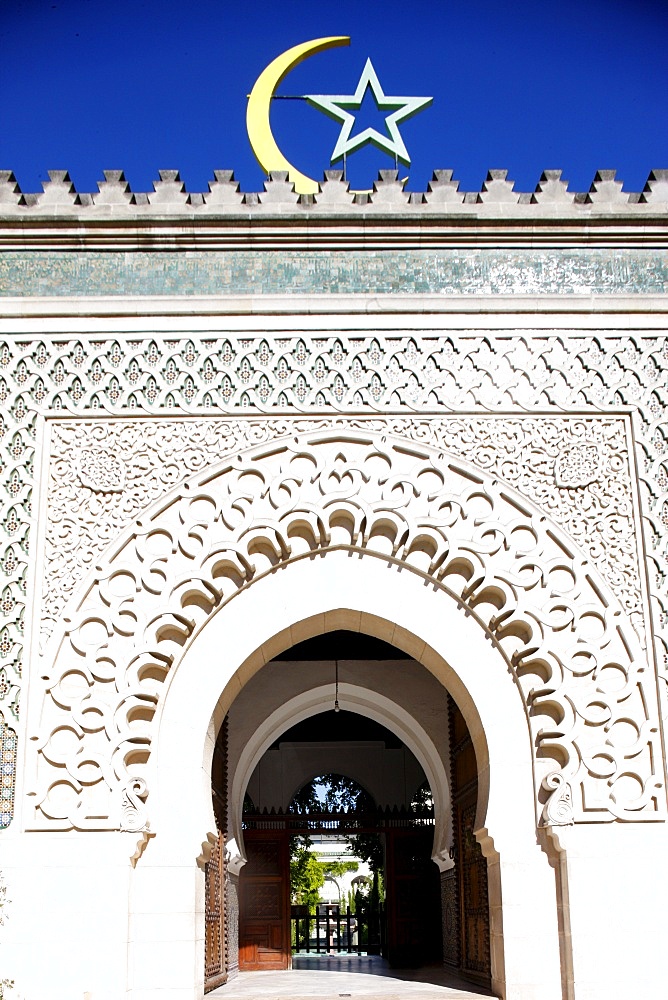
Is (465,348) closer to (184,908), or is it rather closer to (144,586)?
(144,586)

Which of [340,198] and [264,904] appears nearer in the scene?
[340,198]

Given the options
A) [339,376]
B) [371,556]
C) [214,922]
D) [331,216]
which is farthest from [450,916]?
[331,216]

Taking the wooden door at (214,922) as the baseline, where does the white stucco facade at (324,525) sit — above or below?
above

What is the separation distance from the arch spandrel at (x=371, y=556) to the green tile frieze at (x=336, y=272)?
2.56ft

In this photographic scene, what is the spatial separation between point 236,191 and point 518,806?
3.03 meters

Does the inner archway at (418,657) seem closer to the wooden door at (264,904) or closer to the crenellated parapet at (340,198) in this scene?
the crenellated parapet at (340,198)

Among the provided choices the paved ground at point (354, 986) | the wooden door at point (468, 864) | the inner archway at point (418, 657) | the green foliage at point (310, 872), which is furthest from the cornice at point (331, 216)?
the green foliage at point (310, 872)

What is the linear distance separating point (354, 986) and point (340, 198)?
380cm

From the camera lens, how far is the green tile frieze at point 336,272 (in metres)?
4.89

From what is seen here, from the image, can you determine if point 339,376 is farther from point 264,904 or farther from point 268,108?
point 264,904

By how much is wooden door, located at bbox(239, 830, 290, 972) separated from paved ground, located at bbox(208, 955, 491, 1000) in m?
0.35

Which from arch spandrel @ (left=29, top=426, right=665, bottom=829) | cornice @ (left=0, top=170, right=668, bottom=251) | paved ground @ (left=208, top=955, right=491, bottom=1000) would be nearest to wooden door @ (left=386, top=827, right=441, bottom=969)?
paved ground @ (left=208, top=955, right=491, bottom=1000)

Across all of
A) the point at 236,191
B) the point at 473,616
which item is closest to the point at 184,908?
the point at 473,616

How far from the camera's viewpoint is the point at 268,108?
565cm
